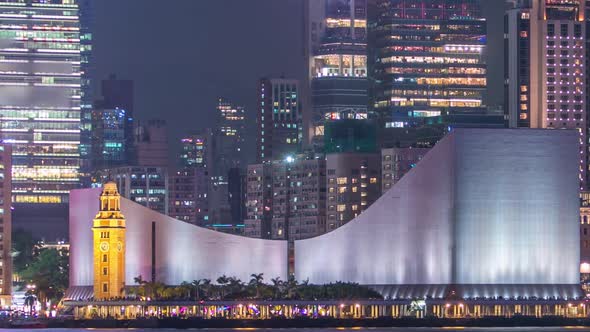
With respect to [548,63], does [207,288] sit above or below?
below

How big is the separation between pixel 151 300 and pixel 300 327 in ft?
31.7

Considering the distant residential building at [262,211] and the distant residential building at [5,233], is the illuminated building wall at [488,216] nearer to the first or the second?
the distant residential building at [5,233]

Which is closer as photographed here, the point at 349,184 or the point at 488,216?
the point at 488,216

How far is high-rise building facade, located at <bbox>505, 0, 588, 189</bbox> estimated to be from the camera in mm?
181750

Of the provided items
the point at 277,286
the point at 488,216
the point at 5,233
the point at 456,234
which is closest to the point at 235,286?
the point at 277,286

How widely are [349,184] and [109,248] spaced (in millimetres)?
60344

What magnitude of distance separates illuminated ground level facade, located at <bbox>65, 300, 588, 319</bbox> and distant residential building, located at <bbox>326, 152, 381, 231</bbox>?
57390 mm

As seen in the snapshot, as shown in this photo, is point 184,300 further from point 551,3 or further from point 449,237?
point 551,3

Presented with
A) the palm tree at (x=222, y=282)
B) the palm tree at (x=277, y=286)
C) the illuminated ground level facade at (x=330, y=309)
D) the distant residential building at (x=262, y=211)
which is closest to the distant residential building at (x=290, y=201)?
the distant residential building at (x=262, y=211)

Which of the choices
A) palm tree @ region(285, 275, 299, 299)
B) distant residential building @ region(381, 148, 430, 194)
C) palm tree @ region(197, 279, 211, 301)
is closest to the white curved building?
palm tree @ region(197, 279, 211, 301)

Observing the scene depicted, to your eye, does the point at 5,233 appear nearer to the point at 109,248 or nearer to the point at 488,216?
the point at 109,248

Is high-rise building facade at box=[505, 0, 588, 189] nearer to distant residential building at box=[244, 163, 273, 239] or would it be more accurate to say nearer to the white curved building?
distant residential building at box=[244, 163, 273, 239]

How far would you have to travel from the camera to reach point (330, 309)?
123 metres

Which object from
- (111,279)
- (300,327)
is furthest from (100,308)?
(300,327)
